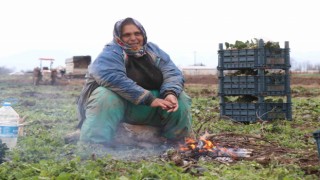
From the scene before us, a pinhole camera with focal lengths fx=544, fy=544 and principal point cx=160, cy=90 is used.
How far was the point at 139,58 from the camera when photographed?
20.5 feet

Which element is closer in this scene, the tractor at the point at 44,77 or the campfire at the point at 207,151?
the campfire at the point at 207,151

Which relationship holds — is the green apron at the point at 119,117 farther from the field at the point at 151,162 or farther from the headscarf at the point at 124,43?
the headscarf at the point at 124,43

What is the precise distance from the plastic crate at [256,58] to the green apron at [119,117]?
12.3 ft

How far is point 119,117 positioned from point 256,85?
441cm

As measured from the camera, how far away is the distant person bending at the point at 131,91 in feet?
19.2

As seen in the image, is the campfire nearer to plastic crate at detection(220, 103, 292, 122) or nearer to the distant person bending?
the distant person bending

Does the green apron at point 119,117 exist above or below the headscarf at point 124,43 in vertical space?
below

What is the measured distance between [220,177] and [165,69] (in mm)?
2353

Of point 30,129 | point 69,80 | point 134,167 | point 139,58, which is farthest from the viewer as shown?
point 69,80

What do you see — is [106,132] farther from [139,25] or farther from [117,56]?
[139,25]

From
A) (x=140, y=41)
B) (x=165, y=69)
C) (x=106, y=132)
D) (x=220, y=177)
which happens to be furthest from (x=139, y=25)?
(x=220, y=177)

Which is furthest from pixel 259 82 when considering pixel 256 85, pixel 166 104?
pixel 166 104

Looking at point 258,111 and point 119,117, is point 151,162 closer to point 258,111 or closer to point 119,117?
point 119,117

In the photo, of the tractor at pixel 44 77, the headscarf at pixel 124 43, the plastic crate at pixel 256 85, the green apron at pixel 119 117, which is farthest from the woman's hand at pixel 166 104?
the tractor at pixel 44 77
